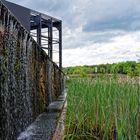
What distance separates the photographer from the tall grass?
240cm

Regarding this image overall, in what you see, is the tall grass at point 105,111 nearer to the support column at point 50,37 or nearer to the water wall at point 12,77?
the water wall at point 12,77

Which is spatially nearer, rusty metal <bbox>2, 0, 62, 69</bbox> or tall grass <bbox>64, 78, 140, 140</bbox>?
tall grass <bbox>64, 78, 140, 140</bbox>

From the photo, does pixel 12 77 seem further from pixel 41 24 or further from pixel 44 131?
pixel 41 24

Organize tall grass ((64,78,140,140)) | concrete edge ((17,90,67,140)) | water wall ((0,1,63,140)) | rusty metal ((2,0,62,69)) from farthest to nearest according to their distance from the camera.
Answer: rusty metal ((2,0,62,69)) < concrete edge ((17,90,67,140)) < water wall ((0,1,63,140)) < tall grass ((64,78,140,140))

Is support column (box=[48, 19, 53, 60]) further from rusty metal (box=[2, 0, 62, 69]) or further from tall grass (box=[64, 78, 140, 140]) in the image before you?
tall grass (box=[64, 78, 140, 140])

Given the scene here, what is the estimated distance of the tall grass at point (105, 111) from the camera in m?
2.40

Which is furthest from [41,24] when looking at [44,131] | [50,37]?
[44,131]

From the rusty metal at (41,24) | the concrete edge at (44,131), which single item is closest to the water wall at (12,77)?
the concrete edge at (44,131)

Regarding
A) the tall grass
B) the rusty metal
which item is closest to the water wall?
the tall grass

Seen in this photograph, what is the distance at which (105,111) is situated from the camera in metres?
3.10

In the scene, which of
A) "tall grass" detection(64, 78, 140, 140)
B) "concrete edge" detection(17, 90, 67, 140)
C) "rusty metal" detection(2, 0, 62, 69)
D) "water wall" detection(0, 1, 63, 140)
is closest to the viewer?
"tall grass" detection(64, 78, 140, 140)

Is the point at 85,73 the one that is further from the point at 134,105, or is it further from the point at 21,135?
the point at 134,105

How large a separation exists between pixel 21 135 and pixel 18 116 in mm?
217

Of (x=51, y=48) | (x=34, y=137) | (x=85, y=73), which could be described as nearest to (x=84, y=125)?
(x=34, y=137)
